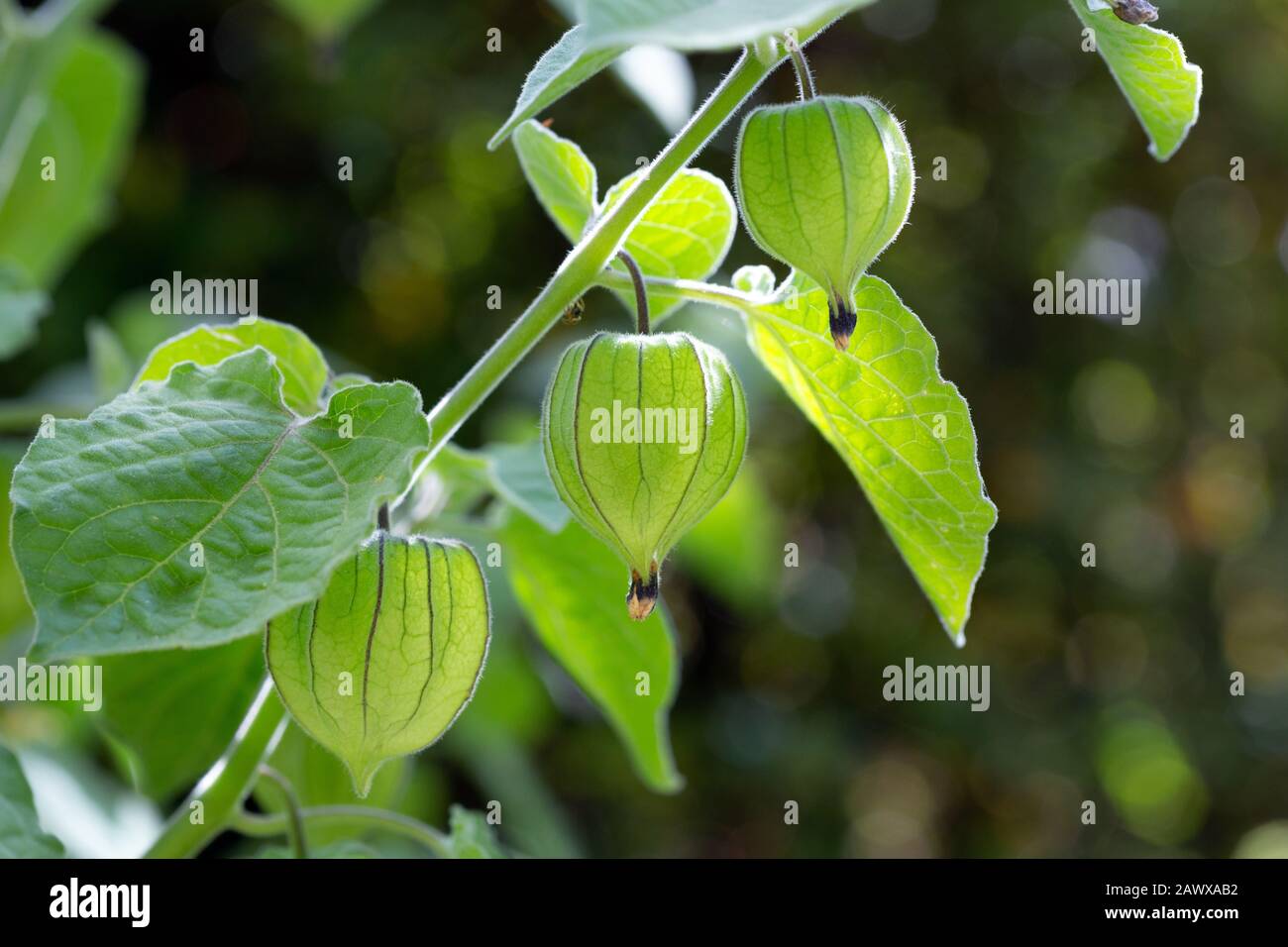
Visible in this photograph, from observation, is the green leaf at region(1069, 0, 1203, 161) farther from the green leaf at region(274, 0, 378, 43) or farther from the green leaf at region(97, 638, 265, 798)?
the green leaf at region(274, 0, 378, 43)

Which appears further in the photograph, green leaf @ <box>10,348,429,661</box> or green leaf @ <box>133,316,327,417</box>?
green leaf @ <box>133,316,327,417</box>

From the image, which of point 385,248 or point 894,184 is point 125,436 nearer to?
point 894,184

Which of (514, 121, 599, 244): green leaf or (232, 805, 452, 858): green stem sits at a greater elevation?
(514, 121, 599, 244): green leaf

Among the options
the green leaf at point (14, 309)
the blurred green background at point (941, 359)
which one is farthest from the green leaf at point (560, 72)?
the blurred green background at point (941, 359)

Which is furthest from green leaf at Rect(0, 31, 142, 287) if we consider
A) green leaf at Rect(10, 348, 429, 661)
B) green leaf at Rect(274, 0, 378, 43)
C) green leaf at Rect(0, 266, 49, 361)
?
green leaf at Rect(10, 348, 429, 661)

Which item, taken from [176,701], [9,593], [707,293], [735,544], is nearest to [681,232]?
[707,293]

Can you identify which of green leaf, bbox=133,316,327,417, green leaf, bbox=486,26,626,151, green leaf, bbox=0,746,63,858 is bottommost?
green leaf, bbox=0,746,63,858

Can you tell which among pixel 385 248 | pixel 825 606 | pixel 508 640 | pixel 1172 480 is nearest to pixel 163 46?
pixel 385 248
